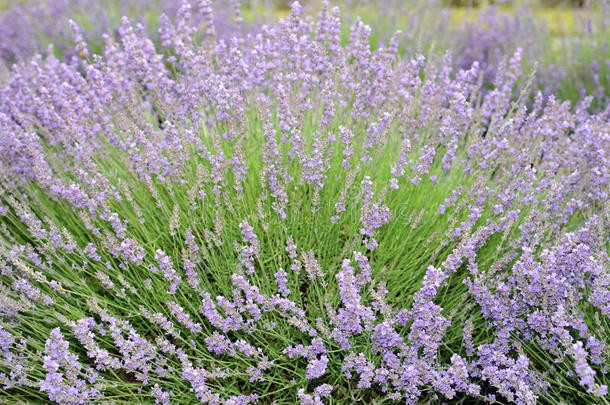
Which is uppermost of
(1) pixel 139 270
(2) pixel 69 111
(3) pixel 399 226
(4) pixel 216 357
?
(2) pixel 69 111

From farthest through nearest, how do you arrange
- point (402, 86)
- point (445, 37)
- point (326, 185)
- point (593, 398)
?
point (445, 37)
point (402, 86)
point (326, 185)
point (593, 398)

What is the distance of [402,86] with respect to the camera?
3178 mm

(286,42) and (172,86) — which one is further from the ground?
(286,42)

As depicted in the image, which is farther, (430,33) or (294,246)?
(430,33)

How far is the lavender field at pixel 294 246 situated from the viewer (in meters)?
2.18

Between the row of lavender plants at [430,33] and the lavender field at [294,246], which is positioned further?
the row of lavender plants at [430,33]

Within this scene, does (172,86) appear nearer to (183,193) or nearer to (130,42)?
(130,42)

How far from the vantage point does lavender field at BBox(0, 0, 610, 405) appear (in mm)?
2180

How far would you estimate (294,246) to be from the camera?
7.41 ft

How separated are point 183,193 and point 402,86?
1.39m

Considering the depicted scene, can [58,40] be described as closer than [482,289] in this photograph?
No

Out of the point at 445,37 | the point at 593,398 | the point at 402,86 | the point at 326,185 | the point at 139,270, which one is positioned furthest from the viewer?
the point at 445,37

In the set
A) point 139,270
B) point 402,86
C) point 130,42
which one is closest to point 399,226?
point 402,86

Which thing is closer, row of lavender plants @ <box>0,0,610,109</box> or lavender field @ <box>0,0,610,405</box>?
lavender field @ <box>0,0,610,405</box>
